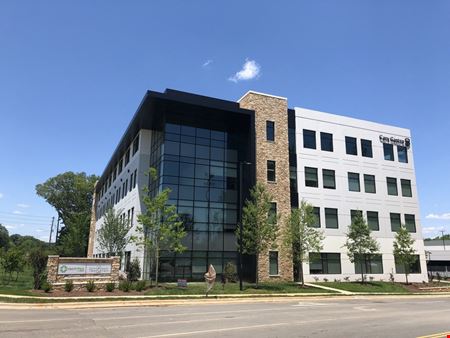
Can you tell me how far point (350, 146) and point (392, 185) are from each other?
259 inches

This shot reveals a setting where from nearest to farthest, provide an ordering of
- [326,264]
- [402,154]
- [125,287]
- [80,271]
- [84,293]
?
[84,293], [125,287], [80,271], [326,264], [402,154]

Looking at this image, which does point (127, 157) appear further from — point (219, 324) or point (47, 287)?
point (219, 324)

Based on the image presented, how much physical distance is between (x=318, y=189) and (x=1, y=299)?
2744 cm

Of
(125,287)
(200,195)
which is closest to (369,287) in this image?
(200,195)

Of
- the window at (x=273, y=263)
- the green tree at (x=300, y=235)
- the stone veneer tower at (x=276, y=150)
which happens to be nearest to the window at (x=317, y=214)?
the stone veneer tower at (x=276, y=150)

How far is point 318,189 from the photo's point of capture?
1469 inches

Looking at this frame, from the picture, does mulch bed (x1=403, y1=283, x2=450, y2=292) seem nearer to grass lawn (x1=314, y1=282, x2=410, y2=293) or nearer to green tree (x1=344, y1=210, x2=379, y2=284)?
grass lawn (x1=314, y1=282, x2=410, y2=293)

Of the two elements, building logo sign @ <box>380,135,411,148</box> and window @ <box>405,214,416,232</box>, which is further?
building logo sign @ <box>380,135,411,148</box>

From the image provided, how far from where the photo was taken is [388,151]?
42.5 m

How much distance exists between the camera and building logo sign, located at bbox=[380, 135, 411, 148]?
42.2m

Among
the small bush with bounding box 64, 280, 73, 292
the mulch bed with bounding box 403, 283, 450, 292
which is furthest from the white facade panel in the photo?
the small bush with bounding box 64, 280, 73, 292

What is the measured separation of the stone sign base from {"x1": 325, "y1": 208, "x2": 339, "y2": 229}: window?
2042 centimetres

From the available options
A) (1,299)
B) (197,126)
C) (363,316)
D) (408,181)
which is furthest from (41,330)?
(408,181)

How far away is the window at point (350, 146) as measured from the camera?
40.1m
